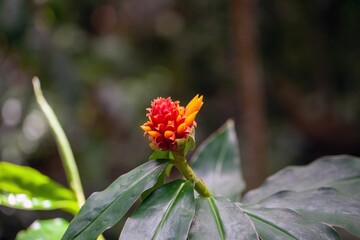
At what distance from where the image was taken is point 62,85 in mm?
1947

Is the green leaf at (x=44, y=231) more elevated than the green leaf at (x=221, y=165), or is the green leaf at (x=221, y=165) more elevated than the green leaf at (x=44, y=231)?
the green leaf at (x=221, y=165)

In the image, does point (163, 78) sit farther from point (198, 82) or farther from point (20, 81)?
point (20, 81)

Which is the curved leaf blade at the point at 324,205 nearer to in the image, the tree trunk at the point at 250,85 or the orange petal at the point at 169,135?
the orange petal at the point at 169,135

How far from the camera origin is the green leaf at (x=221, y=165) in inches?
30.7

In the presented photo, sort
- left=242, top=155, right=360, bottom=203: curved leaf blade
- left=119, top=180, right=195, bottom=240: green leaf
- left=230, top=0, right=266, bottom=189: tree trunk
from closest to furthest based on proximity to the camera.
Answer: left=119, top=180, right=195, bottom=240: green leaf → left=242, top=155, right=360, bottom=203: curved leaf blade → left=230, top=0, right=266, bottom=189: tree trunk

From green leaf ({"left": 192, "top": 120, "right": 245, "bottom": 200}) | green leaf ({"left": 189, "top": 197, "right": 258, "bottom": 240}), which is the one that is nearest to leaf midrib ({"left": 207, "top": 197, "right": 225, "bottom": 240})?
green leaf ({"left": 189, "top": 197, "right": 258, "bottom": 240})

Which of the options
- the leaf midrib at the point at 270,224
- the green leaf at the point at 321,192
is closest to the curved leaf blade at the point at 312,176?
the green leaf at the point at 321,192

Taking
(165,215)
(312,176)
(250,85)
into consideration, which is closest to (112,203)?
(165,215)

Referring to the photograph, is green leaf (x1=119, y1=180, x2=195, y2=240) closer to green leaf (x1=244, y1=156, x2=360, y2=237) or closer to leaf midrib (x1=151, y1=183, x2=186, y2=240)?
leaf midrib (x1=151, y1=183, x2=186, y2=240)

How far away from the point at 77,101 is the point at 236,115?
1.47 meters

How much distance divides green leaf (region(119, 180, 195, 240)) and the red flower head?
1.9 inches

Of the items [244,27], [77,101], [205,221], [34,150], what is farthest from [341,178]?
[34,150]

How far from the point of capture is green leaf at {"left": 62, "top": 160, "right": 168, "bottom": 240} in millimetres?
511

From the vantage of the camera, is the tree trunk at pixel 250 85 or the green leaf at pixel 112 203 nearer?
the green leaf at pixel 112 203
